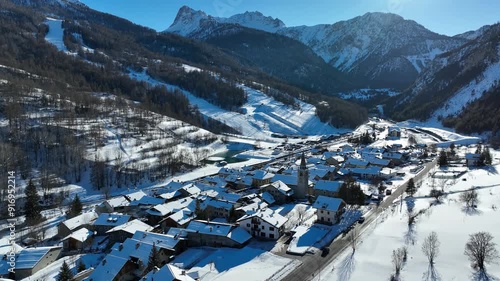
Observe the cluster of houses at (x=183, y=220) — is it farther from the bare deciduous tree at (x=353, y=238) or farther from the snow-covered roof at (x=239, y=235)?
the bare deciduous tree at (x=353, y=238)

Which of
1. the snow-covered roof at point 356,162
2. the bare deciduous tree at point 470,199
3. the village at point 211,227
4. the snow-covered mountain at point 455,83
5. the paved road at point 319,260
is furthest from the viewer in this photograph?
the snow-covered mountain at point 455,83

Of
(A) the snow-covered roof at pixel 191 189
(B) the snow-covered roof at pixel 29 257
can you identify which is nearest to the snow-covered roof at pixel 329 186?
(A) the snow-covered roof at pixel 191 189

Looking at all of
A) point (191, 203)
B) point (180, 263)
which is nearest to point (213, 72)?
point (191, 203)

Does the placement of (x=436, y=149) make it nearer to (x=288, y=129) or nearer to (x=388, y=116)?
(x=288, y=129)

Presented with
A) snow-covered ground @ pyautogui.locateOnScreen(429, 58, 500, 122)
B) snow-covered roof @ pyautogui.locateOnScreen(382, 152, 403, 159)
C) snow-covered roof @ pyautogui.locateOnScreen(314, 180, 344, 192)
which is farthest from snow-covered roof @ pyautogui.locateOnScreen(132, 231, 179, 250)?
snow-covered ground @ pyautogui.locateOnScreen(429, 58, 500, 122)

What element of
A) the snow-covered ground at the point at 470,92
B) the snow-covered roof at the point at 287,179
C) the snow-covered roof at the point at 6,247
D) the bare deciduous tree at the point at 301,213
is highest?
the snow-covered ground at the point at 470,92

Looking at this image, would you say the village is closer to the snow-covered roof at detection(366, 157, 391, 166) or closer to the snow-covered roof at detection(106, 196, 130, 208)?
the snow-covered roof at detection(106, 196, 130, 208)

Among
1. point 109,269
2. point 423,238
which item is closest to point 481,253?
point 423,238

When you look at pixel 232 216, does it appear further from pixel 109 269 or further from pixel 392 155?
pixel 392 155
